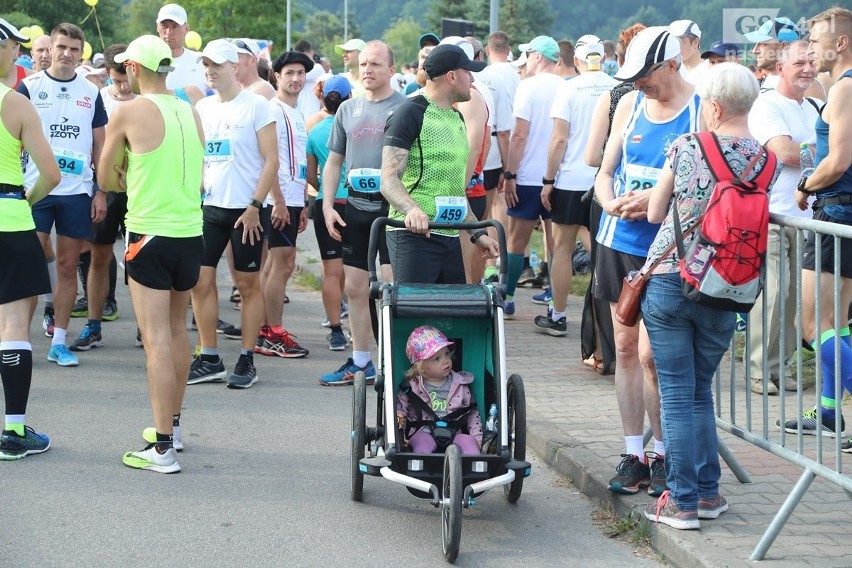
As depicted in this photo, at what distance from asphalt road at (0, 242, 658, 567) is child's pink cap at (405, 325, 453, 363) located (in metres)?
0.75

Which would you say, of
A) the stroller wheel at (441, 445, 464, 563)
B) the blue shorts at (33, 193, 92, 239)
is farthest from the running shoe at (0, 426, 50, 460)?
the blue shorts at (33, 193, 92, 239)

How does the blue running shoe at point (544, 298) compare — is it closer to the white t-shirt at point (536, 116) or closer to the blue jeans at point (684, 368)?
the white t-shirt at point (536, 116)

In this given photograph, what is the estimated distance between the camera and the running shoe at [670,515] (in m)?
4.97

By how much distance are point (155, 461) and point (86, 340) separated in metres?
3.18

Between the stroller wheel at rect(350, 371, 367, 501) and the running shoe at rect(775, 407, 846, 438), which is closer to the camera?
the stroller wheel at rect(350, 371, 367, 501)

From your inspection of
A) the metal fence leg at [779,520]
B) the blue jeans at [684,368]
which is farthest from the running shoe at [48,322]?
the metal fence leg at [779,520]

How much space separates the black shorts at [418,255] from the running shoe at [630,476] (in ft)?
4.72

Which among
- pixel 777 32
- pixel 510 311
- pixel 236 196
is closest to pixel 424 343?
pixel 236 196

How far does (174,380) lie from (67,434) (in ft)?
3.27

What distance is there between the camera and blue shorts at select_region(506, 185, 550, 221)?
10.3m

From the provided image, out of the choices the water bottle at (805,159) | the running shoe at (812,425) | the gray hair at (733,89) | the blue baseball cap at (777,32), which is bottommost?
the running shoe at (812,425)

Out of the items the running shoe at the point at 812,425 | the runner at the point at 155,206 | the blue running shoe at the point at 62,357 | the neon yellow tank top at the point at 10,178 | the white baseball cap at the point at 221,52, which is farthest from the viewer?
the blue running shoe at the point at 62,357

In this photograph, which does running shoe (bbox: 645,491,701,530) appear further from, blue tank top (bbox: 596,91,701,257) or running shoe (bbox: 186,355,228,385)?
running shoe (bbox: 186,355,228,385)

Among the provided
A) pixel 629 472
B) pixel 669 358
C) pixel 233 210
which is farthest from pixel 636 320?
pixel 233 210
